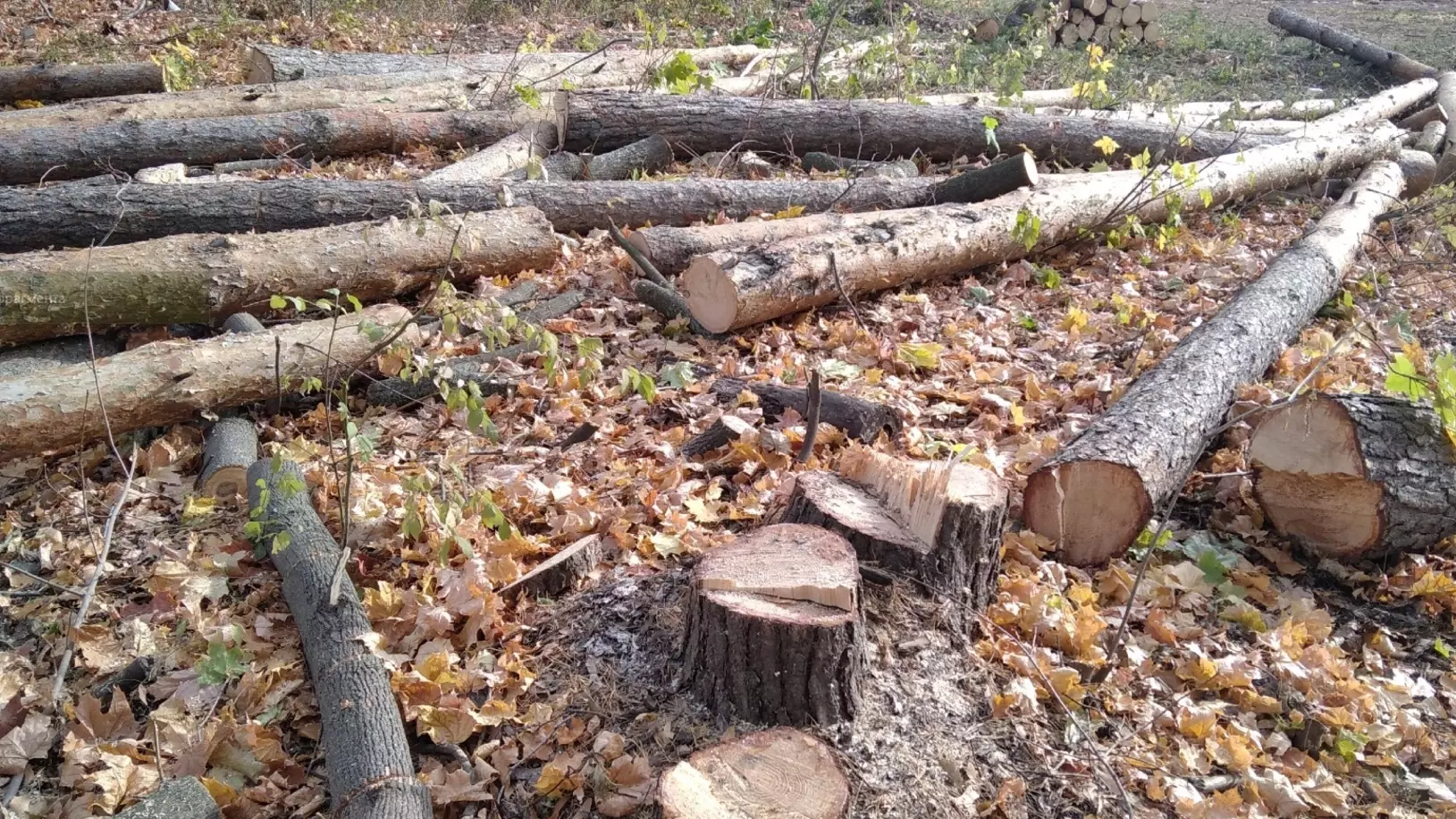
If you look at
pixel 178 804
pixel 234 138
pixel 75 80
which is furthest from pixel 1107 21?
pixel 178 804

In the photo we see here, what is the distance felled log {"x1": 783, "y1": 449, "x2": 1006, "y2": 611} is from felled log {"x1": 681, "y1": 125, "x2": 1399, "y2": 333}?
1.96 m

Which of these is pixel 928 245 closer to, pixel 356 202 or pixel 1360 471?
pixel 1360 471

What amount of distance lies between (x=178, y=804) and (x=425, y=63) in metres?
8.26

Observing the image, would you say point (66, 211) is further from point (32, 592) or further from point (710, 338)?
point (710, 338)

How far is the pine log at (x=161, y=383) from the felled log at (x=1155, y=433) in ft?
8.36

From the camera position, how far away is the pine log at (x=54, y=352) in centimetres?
409

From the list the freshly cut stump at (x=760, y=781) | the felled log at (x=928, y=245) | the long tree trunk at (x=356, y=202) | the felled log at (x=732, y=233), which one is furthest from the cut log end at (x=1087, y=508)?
the long tree trunk at (x=356, y=202)

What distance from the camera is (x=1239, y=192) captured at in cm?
703

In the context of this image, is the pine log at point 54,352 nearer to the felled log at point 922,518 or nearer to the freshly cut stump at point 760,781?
the felled log at point 922,518

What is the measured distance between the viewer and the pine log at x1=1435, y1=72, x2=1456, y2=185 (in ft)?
29.3

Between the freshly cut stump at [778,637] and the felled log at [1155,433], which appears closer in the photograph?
the freshly cut stump at [778,637]

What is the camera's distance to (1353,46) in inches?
500

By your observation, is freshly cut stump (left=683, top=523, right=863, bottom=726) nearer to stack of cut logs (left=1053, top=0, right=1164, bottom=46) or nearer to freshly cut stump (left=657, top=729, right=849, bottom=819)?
freshly cut stump (left=657, top=729, right=849, bottom=819)

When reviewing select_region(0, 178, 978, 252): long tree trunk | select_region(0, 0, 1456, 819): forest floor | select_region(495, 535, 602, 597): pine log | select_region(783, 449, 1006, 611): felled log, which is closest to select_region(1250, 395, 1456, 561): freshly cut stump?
select_region(0, 0, 1456, 819): forest floor
